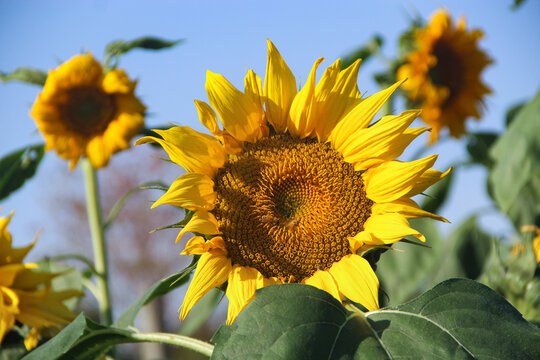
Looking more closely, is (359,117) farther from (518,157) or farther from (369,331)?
(518,157)

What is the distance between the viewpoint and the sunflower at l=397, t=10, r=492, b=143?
223 cm

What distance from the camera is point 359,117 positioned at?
86 cm

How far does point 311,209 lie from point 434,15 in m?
1.72

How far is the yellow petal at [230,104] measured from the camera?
0.87 m

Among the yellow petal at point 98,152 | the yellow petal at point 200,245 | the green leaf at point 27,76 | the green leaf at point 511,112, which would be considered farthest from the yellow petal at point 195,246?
the green leaf at point 511,112

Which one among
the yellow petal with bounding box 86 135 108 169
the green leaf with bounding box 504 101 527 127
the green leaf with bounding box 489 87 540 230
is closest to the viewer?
the green leaf with bounding box 489 87 540 230

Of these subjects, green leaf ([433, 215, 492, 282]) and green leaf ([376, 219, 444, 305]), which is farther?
green leaf ([376, 219, 444, 305])

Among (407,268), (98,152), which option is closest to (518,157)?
(407,268)

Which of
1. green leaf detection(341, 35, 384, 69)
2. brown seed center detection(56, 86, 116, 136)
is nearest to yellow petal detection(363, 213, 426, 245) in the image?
brown seed center detection(56, 86, 116, 136)

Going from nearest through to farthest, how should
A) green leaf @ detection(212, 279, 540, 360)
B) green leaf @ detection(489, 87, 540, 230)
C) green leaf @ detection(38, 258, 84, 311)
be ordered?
green leaf @ detection(212, 279, 540, 360) → green leaf @ detection(38, 258, 84, 311) → green leaf @ detection(489, 87, 540, 230)

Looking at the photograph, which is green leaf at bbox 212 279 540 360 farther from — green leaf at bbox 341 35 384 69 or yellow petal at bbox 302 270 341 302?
green leaf at bbox 341 35 384 69

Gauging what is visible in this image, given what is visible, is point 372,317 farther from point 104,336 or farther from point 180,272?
point 104,336

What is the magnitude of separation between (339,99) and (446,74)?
1624mm

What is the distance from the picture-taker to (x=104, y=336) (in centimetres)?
95
